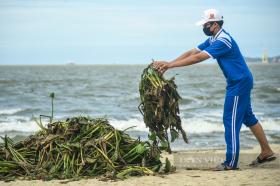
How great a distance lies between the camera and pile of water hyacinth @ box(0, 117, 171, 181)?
19.8 ft

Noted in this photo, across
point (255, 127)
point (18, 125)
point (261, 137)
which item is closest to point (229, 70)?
point (255, 127)

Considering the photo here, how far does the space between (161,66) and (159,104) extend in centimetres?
45

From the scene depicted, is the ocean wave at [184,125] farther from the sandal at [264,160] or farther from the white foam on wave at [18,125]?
the sandal at [264,160]

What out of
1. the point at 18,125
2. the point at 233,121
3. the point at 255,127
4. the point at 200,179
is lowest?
the point at 18,125

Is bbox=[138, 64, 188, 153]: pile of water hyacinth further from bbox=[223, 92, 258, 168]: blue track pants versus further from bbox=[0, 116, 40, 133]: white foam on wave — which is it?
bbox=[0, 116, 40, 133]: white foam on wave

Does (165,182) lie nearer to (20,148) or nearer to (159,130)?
(159,130)

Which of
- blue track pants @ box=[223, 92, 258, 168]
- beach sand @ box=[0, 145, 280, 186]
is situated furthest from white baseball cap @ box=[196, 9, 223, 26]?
beach sand @ box=[0, 145, 280, 186]

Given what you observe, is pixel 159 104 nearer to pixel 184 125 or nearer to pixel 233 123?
pixel 233 123

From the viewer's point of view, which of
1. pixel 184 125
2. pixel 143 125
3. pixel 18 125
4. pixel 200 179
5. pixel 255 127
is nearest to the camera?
pixel 200 179

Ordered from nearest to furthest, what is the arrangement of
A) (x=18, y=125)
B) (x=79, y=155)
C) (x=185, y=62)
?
(x=79, y=155), (x=185, y=62), (x=18, y=125)

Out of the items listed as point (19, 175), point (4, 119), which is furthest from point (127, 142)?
point (4, 119)

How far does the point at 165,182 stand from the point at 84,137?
1153 mm

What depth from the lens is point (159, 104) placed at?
6.31m

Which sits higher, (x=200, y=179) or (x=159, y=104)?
(x=159, y=104)
